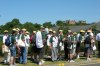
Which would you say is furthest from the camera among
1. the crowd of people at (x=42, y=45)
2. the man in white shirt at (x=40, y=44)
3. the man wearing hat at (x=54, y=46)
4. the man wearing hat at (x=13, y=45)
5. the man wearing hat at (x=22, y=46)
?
the man wearing hat at (x=54, y=46)

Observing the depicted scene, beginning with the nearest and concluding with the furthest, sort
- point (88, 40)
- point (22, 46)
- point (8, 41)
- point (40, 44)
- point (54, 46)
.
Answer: point (8, 41) < point (22, 46) < point (40, 44) < point (54, 46) < point (88, 40)

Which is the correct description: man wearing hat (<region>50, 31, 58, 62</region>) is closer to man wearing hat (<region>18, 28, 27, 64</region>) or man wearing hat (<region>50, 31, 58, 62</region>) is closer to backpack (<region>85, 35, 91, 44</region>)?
man wearing hat (<region>18, 28, 27, 64</region>)

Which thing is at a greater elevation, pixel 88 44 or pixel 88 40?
pixel 88 40

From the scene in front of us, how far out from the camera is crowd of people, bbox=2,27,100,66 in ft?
60.2

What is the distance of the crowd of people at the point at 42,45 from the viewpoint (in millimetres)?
18359

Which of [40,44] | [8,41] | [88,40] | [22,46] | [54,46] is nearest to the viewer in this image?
[8,41]

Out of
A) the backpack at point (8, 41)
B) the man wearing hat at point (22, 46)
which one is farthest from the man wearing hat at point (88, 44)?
the backpack at point (8, 41)

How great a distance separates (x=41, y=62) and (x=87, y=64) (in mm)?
2813

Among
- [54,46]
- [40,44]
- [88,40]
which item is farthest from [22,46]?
[88,40]

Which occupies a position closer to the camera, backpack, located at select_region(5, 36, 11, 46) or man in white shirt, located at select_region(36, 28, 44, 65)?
backpack, located at select_region(5, 36, 11, 46)

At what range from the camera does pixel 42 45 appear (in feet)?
63.1

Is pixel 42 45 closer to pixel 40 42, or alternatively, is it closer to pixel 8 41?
pixel 40 42

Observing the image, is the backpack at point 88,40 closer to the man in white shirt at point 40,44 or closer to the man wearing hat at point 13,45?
the man in white shirt at point 40,44

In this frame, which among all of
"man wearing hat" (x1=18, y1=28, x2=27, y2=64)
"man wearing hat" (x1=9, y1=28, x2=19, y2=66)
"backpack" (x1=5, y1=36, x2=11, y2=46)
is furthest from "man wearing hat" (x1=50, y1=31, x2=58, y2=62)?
"backpack" (x1=5, y1=36, x2=11, y2=46)
